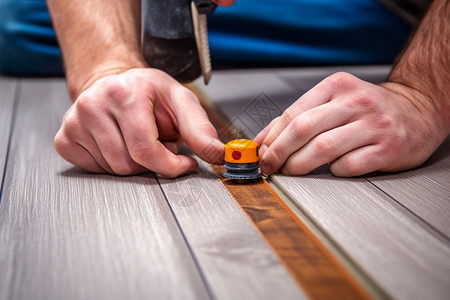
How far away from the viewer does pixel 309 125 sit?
39.2 inches

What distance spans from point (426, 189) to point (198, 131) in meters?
0.46

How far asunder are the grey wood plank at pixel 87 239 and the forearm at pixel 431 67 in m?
0.59

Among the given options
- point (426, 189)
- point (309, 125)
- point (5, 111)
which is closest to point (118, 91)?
point (309, 125)

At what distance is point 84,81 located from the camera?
138 cm

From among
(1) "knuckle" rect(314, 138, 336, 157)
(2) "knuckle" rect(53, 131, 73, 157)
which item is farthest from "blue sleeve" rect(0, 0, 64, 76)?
(1) "knuckle" rect(314, 138, 336, 157)

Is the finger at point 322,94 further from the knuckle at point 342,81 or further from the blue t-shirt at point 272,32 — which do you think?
the blue t-shirt at point 272,32

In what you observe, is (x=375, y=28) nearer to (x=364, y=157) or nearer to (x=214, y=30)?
(x=214, y=30)

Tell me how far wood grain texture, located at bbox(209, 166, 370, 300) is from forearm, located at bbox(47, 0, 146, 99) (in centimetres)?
54

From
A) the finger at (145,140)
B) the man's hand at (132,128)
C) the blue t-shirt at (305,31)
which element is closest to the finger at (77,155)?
the man's hand at (132,128)

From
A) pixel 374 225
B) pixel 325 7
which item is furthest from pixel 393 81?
pixel 325 7

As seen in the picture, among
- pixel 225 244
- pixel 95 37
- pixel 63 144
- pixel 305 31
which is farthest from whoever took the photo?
pixel 305 31

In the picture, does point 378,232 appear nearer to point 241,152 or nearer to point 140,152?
point 241,152

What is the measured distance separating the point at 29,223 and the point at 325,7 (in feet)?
5.59

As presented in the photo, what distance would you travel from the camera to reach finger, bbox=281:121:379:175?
39.0 inches
